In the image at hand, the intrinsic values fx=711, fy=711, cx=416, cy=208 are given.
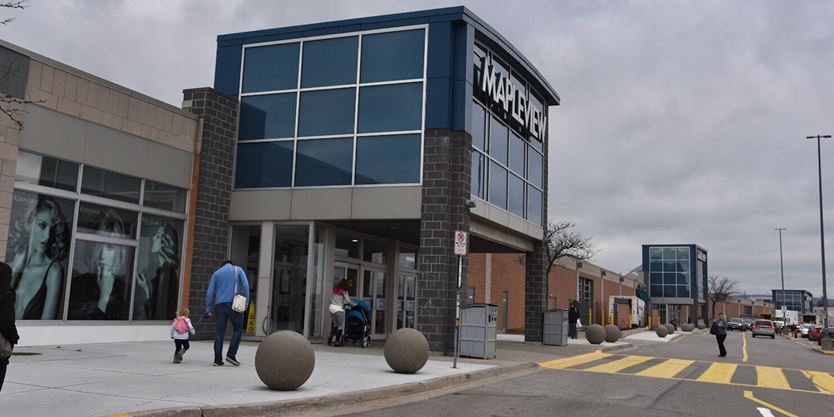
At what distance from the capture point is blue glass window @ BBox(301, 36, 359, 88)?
19.3 m

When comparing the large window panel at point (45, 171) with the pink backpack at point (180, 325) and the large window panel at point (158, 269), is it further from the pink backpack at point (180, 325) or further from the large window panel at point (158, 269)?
the pink backpack at point (180, 325)

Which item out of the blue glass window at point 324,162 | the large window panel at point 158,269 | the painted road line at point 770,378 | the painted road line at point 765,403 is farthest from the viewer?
the blue glass window at point 324,162

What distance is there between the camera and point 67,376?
33.1ft

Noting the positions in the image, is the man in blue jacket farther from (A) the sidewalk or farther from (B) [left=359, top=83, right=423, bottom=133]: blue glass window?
(B) [left=359, top=83, right=423, bottom=133]: blue glass window

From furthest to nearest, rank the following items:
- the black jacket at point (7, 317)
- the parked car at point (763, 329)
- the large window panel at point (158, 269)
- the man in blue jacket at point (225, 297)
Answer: the parked car at point (763, 329) < the large window panel at point (158, 269) < the man in blue jacket at point (225, 297) < the black jacket at point (7, 317)

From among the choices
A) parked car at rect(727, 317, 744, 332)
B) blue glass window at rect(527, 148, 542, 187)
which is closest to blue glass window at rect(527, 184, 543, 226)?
blue glass window at rect(527, 148, 542, 187)

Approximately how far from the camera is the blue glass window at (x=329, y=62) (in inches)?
760

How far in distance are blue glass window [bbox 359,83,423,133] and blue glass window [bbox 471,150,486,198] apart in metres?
2.17

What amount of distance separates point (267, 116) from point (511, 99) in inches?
295

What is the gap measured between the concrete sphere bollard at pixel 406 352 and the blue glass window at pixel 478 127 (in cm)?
802

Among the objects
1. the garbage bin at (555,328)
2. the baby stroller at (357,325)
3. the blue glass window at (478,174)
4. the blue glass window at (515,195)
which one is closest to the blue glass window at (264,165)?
the baby stroller at (357,325)

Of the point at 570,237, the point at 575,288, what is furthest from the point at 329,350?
the point at 575,288

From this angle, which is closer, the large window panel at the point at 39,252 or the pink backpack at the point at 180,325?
the pink backpack at the point at 180,325

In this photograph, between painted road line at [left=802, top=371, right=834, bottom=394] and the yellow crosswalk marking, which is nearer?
painted road line at [left=802, top=371, right=834, bottom=394]
